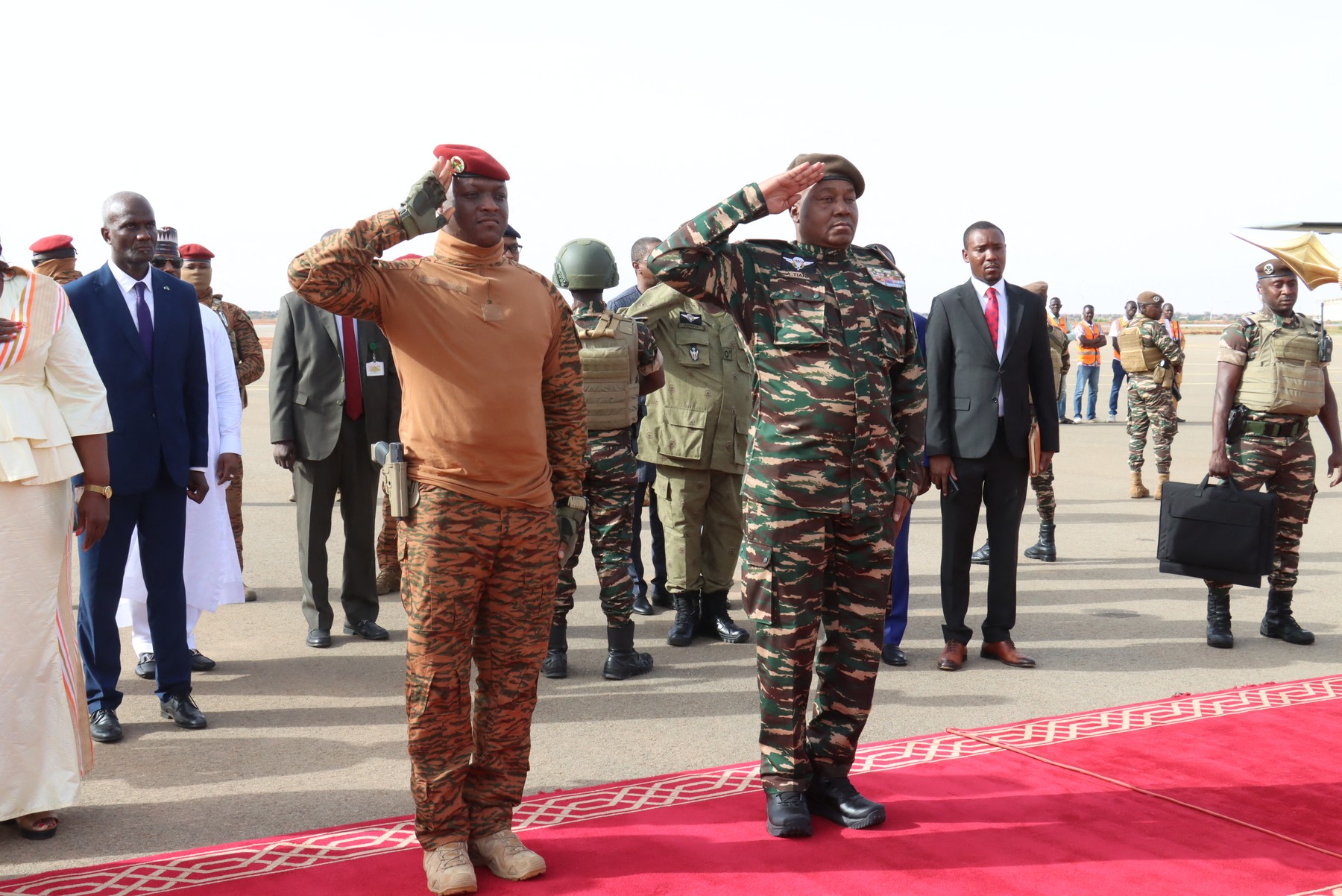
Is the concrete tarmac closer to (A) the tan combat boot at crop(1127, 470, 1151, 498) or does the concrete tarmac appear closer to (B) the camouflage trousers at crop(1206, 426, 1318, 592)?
(B) the camouflage trousers at crop(1206, 426, 1318, 592)

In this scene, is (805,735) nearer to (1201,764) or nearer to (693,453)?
(1201,764)

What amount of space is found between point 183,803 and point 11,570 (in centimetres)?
104

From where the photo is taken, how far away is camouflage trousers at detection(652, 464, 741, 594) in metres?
6.64

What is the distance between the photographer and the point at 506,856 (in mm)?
3668

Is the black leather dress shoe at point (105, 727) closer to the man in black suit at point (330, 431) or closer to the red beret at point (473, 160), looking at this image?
the man in black suit at point (330, 431)

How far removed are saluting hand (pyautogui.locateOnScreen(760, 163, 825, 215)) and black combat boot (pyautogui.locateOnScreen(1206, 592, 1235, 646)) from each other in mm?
4232

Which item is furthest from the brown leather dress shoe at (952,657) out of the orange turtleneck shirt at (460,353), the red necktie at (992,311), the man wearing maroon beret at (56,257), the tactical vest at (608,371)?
the man wearing maroon beret at (56,257)

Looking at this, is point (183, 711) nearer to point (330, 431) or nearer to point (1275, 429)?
point (330, 431)

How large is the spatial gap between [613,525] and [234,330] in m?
3.82

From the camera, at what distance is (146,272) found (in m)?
5.20

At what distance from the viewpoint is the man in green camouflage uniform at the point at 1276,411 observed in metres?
6.69

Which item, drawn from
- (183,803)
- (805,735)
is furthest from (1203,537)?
(183,803)

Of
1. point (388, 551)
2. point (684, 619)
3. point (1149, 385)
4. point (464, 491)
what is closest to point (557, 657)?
point (684, 619)

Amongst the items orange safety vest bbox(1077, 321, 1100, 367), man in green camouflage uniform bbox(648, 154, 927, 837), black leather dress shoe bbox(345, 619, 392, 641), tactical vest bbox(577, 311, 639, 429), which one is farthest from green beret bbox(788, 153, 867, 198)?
orange safety vest bbox(1077, 321, 1100, 367)
